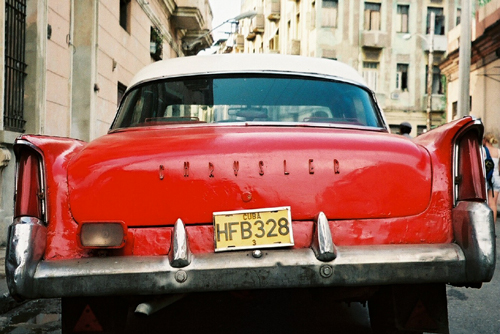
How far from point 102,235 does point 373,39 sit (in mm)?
36282

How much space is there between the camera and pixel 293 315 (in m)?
4.44

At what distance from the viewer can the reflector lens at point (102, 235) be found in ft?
9.51

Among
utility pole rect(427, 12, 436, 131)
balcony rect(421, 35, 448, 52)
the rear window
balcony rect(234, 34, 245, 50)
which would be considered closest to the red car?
the rear window

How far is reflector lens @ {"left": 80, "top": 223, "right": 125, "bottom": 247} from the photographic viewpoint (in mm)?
2898

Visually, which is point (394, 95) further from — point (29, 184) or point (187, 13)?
point (29, 184)

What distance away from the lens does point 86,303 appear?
3.14 metres

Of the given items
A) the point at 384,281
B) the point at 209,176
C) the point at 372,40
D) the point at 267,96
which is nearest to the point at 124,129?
the point at 267,96

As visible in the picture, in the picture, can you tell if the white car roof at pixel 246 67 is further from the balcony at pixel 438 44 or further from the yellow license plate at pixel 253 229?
the balcony at pixel 438 44

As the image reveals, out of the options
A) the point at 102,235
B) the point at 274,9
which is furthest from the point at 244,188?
the point at 274,9

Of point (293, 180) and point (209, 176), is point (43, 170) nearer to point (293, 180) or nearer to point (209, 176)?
point (209, 176)

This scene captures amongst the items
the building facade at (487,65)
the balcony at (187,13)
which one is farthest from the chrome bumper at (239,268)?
the balcony at (187,13)

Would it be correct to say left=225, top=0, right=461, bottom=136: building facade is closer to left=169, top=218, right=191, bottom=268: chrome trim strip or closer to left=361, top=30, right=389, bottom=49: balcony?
left=361, top=30, right=389, bottom=49: balcony

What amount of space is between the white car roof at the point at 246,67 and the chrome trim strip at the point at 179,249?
173 cm

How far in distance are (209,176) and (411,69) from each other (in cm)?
3666
